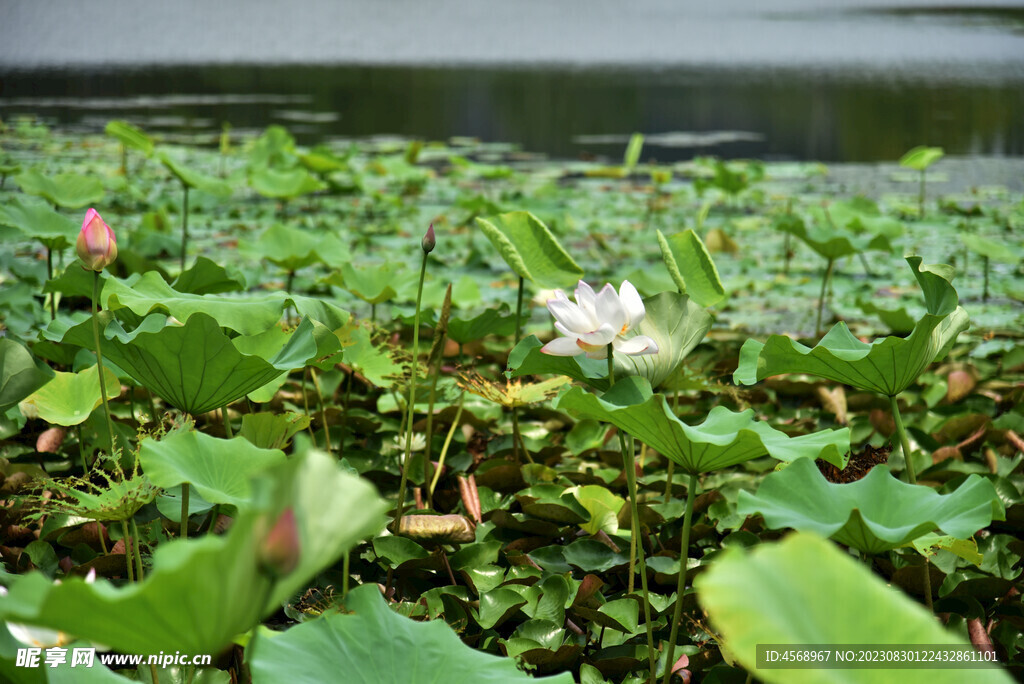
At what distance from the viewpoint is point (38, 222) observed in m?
2.11

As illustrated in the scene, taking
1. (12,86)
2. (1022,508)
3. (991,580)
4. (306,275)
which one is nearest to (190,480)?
(991,580)

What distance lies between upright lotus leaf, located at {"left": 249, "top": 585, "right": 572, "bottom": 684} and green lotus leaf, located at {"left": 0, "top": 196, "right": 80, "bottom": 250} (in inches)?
64.7

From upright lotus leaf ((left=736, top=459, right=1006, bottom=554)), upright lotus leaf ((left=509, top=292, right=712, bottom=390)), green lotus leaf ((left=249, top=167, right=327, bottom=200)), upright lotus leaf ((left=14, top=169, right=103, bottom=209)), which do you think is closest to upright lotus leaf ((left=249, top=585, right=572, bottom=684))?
upright lotus leaf ((left=736, top=459, right=1006, bottom=554))

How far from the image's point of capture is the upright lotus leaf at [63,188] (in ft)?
8.89

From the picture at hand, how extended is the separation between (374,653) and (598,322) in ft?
1.47

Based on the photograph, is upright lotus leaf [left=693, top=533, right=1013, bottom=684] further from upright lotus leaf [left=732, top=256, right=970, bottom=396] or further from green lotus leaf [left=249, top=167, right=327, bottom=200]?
green lotus leaf [left=249, top=167, right=327, bottom=200]

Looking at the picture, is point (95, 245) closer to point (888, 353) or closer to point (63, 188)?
point (888, 353)

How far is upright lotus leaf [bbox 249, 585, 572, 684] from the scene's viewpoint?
76 centimetres

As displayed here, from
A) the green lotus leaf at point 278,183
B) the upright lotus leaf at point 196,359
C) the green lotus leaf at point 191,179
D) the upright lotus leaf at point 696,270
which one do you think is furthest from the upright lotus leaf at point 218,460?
the green lotus leaf at point 278,183

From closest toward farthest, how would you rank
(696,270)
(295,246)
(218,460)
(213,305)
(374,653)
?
(374,653) → (218,460) → (213,305) → (696,270) → (295,246)

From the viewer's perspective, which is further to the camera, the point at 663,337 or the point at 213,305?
the point at 213,305

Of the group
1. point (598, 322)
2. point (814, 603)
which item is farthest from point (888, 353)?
point (814, 603)

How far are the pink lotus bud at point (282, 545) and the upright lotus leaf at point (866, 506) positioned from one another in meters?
0.49

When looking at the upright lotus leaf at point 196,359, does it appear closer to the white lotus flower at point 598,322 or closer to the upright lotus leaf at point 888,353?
the white lotus flower at point 598,322
